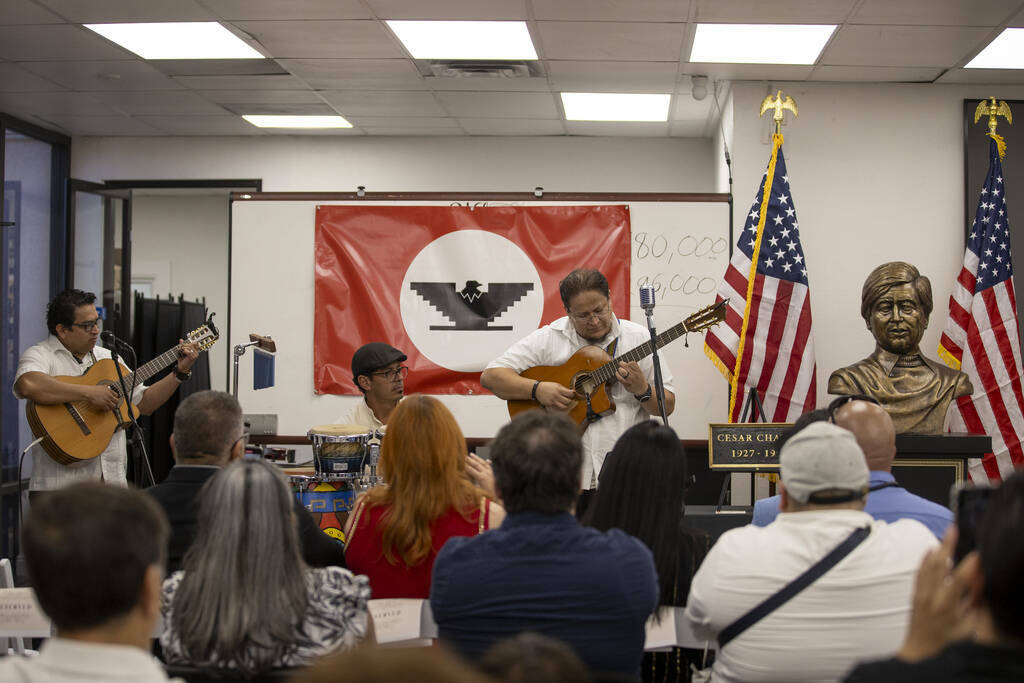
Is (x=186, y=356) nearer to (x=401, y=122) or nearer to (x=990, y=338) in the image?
(x=401, y=122)

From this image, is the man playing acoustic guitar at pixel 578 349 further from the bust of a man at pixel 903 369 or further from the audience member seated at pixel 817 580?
the audience member seated at pixel 817 580

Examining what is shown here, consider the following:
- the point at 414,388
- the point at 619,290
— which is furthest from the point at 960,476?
the point at 414,388

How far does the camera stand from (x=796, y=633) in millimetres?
1902

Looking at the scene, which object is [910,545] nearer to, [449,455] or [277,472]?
[449,455]

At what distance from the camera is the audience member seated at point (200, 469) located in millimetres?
2451

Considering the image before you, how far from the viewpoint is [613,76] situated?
19.6ft

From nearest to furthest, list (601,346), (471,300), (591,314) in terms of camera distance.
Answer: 1. (591,314)
2. (601,346)
3. (471,300)

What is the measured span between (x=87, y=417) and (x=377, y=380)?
5.98 feet

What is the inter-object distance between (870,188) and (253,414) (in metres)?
3.86

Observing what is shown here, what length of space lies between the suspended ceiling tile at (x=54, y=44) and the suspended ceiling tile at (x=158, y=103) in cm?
83

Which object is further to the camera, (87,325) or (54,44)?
(54,44)

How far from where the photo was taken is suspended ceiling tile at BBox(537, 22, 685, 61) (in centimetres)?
505

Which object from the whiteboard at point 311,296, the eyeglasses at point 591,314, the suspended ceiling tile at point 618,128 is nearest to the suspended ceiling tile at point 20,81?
the whiteboard at point 311,296

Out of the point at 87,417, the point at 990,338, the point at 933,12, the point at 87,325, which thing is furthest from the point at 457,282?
the point at 990,338
